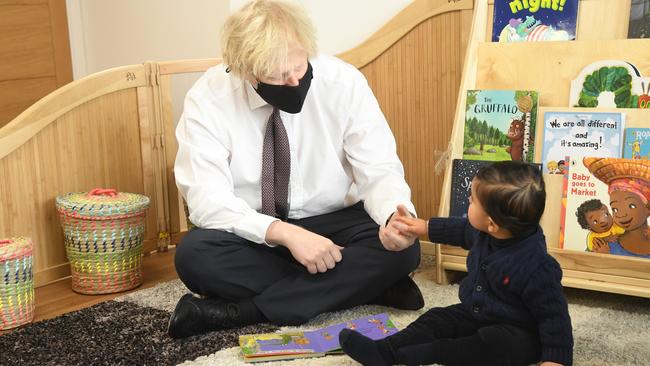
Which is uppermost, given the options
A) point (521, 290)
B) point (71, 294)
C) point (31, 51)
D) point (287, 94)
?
point (31, 51)

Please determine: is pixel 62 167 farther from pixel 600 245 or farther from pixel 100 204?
pixel 600 245

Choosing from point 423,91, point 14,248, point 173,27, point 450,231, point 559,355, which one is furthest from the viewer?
point 173,27

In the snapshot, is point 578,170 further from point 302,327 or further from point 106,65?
point 106,65

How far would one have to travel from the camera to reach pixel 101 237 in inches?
73.1

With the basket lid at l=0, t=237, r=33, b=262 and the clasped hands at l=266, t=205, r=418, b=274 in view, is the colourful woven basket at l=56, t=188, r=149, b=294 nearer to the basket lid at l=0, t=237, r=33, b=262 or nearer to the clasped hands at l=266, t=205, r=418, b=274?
the basket lid at l=0, t=237, r=33, b=262

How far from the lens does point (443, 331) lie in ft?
4.41

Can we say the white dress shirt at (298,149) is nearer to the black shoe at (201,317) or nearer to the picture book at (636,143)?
the black shoe at (201,317)

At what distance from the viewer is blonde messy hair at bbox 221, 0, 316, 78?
1.52 m

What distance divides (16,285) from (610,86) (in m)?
1.41

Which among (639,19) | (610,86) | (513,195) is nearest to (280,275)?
(513,195)

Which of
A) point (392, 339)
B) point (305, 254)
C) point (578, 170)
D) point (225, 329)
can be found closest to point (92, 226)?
point (225, 329)

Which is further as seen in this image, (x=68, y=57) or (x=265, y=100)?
(x=68, y=57)

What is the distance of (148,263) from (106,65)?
118 centimetres

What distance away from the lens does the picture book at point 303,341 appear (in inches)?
55.7
